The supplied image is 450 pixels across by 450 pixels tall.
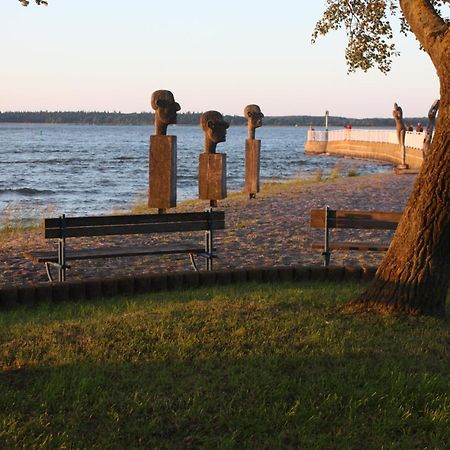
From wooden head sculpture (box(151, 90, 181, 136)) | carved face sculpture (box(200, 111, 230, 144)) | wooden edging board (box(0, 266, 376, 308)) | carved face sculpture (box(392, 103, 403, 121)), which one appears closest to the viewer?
wooden edging board (box(0, 266, 376, 308))

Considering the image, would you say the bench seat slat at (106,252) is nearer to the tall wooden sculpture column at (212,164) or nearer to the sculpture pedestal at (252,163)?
the tall wooden sculpture column at (212,164)

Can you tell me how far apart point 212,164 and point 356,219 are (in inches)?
A: 319

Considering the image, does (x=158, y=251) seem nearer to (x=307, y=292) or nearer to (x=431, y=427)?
(x=307, y=292)

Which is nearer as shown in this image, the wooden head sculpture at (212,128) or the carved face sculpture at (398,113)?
the wooden head sculpture at (212,128)

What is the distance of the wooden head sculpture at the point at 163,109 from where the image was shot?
16.7 metres

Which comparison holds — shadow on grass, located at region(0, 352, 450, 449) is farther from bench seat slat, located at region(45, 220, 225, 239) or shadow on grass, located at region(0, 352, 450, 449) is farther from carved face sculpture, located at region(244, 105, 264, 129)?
carved face sculpture, located at region(244, 105, 264, 129)

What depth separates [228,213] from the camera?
58.1ft

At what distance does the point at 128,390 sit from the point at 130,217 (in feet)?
13.6

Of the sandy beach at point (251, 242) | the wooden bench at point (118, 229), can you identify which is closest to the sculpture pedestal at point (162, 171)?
the sandy beach at point (251, 242)

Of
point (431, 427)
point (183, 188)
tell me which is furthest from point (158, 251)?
point (183, 188)

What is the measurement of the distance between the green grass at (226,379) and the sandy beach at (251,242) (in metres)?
3.44

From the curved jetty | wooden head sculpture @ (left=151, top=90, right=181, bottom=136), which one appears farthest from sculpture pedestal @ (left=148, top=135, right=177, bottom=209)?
the curved jetty

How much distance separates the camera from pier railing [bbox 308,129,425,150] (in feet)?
132

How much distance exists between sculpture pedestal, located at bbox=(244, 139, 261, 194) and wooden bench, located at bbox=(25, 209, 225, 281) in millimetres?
10690
